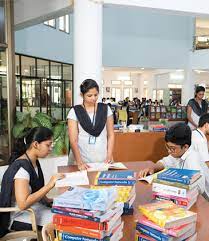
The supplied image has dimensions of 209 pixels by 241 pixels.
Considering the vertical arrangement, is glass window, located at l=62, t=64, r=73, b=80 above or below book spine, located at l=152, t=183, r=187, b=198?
above

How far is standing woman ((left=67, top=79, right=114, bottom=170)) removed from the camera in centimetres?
245

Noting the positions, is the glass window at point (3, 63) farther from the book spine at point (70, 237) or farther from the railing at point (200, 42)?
the railing at point (200, 42)

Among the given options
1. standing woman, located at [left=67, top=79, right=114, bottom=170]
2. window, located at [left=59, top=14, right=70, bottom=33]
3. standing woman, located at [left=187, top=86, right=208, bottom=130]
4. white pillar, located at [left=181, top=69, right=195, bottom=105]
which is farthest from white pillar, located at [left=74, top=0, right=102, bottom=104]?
white pillar, located at [left=181, top=69, right=195, bottom=105]

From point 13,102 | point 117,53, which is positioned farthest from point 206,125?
point 117,53

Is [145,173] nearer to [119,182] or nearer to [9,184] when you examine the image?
[119,182]

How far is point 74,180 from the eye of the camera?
1.98 metres

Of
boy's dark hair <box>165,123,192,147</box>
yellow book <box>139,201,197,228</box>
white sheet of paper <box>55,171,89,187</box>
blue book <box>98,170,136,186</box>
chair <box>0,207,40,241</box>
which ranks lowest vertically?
chair <box>0,207,40,241</box>

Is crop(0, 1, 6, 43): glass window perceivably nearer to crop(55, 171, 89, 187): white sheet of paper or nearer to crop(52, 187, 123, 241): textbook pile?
crop(55, 171, 89, 187): white sheet of paper

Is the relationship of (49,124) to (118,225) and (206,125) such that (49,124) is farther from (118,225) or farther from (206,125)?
(118,225)

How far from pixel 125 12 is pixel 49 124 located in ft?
27.8

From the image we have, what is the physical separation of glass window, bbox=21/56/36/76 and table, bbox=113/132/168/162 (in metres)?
4.61

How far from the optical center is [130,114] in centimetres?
1038

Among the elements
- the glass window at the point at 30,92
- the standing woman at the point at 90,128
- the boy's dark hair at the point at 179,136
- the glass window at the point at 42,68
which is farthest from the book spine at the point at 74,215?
the glass window at the point at 42,68

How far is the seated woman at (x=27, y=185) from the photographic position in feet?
5.94
